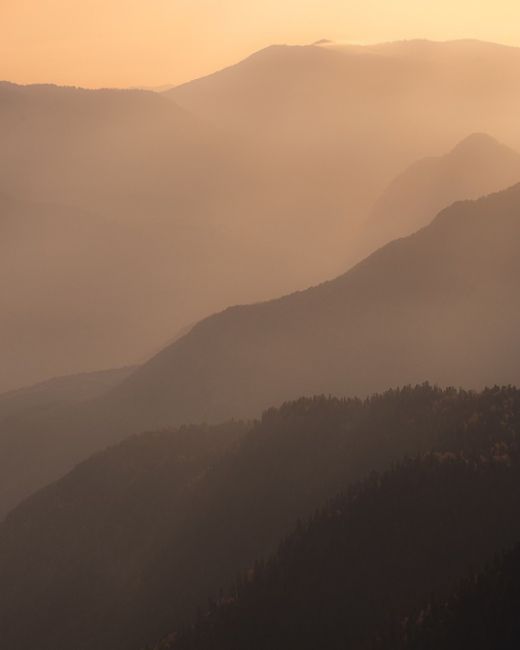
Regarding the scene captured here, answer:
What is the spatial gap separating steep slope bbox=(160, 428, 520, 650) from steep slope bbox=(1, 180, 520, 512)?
62.9 metres

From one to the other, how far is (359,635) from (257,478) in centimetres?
4036

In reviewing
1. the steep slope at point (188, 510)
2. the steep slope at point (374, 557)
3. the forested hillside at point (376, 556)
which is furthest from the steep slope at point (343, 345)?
the steep slope at point (374, 557)

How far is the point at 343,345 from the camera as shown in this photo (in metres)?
149

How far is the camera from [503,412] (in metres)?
72.0

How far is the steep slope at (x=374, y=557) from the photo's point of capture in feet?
164

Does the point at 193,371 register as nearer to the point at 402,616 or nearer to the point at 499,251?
the point at 499,251

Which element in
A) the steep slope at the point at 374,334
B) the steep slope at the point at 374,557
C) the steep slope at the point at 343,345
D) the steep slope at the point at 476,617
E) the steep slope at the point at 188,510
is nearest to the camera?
the steep slope at the point at 476,617

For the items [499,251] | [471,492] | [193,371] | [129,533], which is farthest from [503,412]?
[193,371]

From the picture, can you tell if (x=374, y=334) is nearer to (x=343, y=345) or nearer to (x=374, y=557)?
(x=343, y=345)

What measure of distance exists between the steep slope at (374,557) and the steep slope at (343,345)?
6295cm

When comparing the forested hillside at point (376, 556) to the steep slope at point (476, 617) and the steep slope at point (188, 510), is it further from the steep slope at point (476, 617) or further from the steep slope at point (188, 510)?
the steep slope at point (188, 510)

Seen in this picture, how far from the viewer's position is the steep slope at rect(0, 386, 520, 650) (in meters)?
74.9

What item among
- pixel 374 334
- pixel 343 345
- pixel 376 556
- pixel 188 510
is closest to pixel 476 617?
pixel 376 556

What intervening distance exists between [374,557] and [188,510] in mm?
39327
